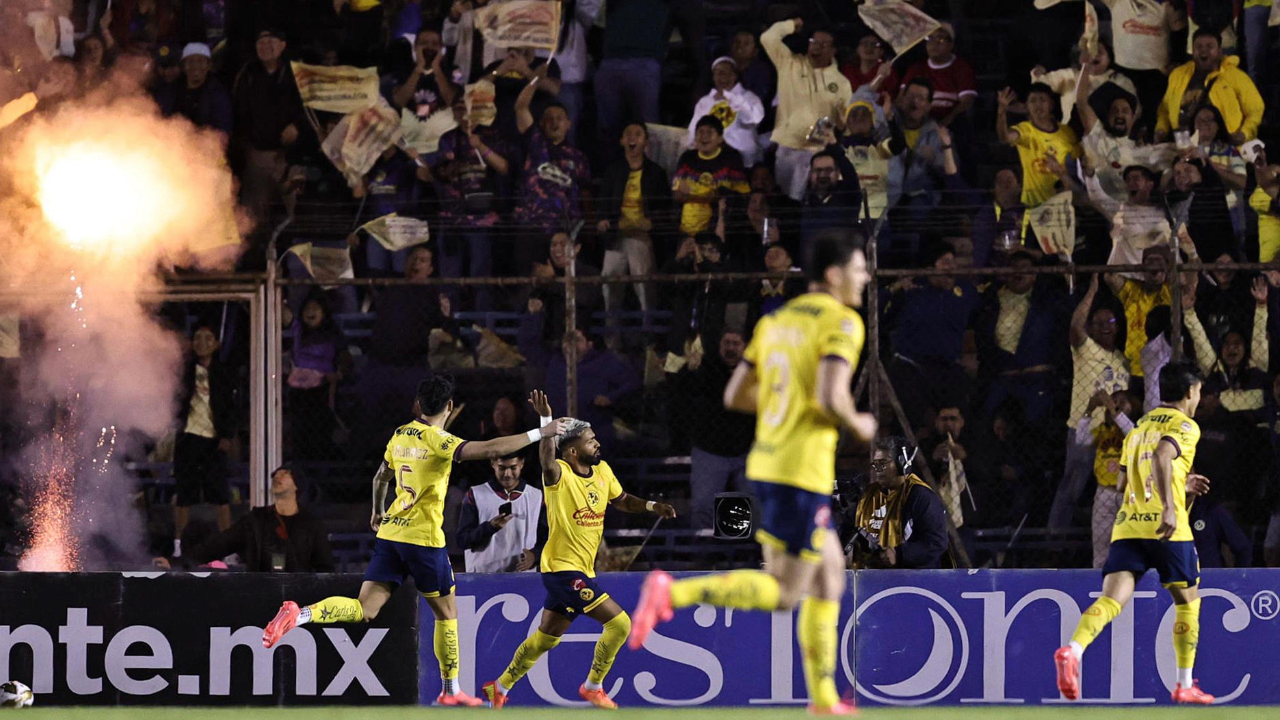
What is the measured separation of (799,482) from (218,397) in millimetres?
7336

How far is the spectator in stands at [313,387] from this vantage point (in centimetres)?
1294

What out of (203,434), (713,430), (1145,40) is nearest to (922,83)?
(1145,40)

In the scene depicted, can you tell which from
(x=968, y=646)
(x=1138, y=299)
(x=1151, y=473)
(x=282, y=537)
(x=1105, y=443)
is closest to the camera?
(x=1151, y=473)

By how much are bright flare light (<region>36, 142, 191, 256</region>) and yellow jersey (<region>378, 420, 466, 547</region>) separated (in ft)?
14.9

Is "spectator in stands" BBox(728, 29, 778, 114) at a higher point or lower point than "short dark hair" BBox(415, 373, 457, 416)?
higher

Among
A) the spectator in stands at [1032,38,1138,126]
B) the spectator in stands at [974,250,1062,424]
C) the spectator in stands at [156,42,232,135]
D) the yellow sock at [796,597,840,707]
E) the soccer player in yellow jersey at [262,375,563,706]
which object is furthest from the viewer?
the spectator in stands at [156,42,232,135]

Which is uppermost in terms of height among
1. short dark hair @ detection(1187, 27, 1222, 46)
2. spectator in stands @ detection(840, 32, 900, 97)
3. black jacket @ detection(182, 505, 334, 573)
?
short dark hair @ detection(1187, 27, 1222, 46)

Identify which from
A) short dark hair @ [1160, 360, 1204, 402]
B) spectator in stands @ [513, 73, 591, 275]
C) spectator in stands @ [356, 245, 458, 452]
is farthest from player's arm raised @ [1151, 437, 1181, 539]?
spectator in stands @ [356, 245, 458, 452]

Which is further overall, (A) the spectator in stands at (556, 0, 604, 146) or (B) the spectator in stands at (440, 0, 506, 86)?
(B) the spectator in stands at (440, 0, 506, 86)

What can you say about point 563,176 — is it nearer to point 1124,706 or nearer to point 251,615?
point 251,615

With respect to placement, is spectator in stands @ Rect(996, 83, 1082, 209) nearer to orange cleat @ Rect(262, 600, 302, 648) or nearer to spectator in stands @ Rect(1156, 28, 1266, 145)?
spectator in stands @ Rect(1156, 28, 1266, 145)

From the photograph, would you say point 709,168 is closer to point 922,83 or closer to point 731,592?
point 922,83

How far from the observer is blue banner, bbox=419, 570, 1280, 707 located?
34.7ft

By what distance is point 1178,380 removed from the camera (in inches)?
373
